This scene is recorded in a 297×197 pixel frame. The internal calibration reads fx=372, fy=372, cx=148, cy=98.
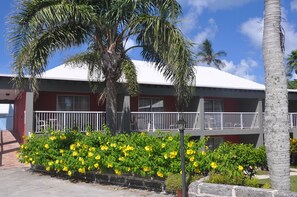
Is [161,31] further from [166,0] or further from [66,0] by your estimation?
[66,0]

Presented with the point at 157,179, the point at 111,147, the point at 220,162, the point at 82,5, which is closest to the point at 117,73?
the point at 82,5

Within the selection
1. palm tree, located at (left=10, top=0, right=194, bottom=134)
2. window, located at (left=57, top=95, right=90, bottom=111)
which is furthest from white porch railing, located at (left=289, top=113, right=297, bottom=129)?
palm tree, located at (left=10, top=0, right=194, bottom=134)

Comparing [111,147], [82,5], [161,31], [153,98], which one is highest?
[82,5]

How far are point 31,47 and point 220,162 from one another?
6631 mm

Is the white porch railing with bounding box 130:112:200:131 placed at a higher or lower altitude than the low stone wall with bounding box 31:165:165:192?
higher

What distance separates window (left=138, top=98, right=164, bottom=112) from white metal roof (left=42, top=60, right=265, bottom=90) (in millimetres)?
1401

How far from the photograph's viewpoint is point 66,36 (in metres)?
12.1

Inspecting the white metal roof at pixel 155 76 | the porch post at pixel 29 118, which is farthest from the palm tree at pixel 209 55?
the porch post at pixel 29 118

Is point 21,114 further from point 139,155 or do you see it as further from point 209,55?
point 209,55

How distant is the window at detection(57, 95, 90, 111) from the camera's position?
19656mm

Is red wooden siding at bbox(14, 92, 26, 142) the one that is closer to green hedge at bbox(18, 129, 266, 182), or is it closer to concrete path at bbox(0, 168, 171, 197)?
concrete path at bbox(0, 168, 171, 197)

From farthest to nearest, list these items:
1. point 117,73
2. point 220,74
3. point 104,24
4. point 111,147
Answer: point 220,74, point 117,73, point 104,24, point 111,147

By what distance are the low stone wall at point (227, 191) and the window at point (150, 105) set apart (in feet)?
48.3

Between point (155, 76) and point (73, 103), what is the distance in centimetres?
518
